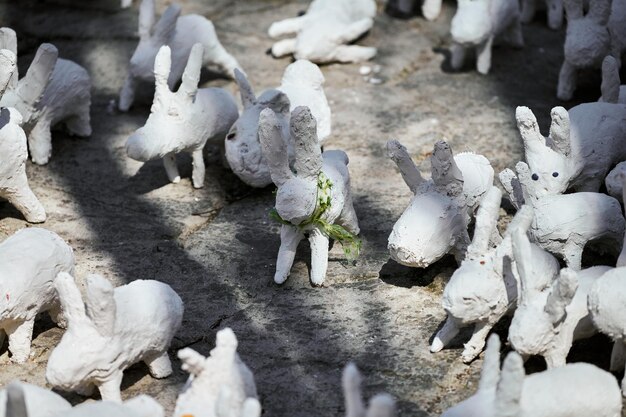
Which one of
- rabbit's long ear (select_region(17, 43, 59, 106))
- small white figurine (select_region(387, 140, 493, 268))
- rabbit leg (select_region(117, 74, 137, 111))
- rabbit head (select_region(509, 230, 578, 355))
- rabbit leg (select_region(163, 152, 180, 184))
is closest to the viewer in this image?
rabbit head (select_region(509, 230, 578, 355))

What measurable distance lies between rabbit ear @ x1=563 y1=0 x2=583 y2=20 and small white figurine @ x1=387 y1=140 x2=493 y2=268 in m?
1.31

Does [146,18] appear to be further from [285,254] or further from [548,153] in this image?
[548,153]

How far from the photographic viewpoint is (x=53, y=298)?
3.23 metres

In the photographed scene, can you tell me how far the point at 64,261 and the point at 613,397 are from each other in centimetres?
158

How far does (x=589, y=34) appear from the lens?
4.48 metres

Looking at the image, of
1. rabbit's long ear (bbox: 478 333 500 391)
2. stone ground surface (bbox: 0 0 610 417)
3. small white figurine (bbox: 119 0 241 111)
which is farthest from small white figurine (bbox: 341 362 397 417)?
small white figurine (bbox: 119 0 241 111)

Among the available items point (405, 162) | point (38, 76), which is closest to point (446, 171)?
point (405, 162)

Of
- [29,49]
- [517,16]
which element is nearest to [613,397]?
[517,16]

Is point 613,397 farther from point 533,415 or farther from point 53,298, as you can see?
point 53,298

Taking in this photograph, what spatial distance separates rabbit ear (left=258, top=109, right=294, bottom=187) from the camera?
337 cm

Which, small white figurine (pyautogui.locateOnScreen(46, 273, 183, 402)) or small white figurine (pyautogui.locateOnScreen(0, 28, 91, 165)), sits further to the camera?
small white figurine (pyautogui.locateOnScreen(0, 28, 91, 165))

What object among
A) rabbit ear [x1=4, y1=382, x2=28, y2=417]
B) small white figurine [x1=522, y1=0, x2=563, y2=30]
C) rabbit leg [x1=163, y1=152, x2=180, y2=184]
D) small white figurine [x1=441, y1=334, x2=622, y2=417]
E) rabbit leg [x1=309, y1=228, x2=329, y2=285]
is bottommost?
small white figurine [x1=522, y1=0, x2=563, y2=30]

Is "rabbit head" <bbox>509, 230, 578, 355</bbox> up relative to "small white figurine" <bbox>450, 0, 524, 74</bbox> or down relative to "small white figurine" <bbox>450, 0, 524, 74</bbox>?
up

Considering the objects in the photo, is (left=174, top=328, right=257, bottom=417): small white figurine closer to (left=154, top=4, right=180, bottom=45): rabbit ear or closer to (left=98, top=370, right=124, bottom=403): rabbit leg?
(left=98, top=370, right=124, bottom=403): rabbit leg
